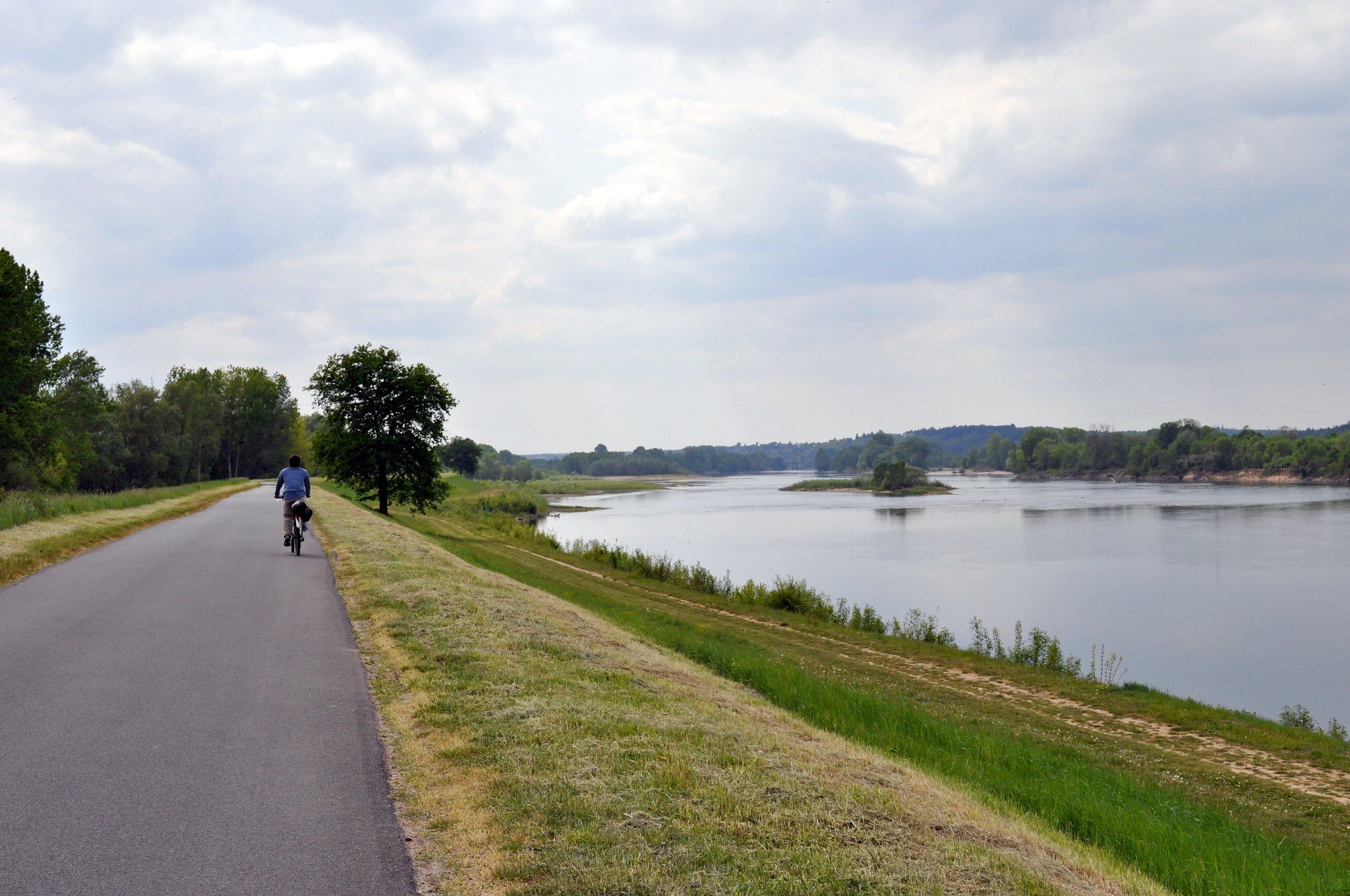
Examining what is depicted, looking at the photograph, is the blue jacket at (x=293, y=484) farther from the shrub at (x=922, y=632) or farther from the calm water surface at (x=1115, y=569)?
the calm water surface at (x=1115, y=569)

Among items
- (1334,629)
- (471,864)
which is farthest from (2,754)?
(1334,629)

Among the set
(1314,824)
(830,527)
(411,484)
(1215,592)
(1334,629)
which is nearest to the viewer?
(1314,824)

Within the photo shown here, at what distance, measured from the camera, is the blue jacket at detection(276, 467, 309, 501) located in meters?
18.0

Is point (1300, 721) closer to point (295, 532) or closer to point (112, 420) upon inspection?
point (295, 532)

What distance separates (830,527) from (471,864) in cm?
6160

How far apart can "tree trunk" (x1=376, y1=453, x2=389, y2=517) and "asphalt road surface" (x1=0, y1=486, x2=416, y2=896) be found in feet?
106

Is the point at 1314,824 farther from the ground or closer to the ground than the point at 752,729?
closer to the ground

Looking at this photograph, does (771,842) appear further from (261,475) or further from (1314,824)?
(261,475)

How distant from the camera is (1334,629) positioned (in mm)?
25922

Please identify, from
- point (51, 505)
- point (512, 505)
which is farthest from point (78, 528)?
point (512, 505)

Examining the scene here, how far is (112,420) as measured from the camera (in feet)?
267

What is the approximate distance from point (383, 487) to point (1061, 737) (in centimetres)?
3712

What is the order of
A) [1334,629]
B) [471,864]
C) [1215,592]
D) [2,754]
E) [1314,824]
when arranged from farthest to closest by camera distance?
[1215,592] → [1334,629] → [1314,824] → [2,754] → [471,864]

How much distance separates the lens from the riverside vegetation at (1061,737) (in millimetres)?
7229
